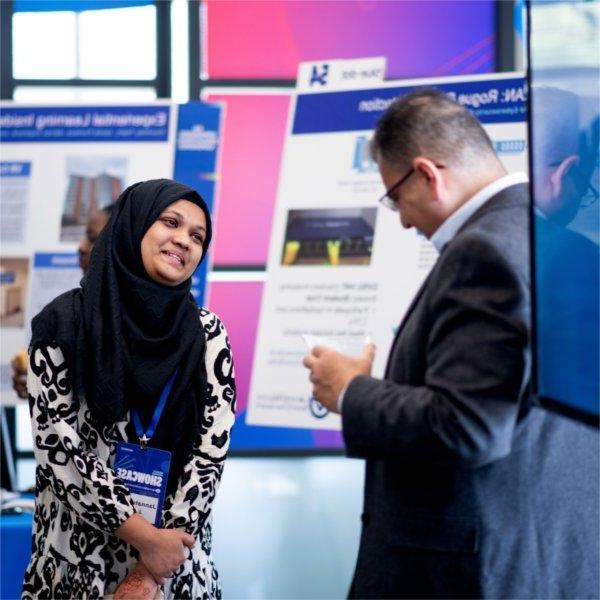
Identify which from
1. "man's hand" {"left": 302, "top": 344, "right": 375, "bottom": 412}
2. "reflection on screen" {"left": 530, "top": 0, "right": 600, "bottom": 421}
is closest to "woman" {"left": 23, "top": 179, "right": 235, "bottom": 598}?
"man's hand" {"left": 302, "top": 344, "right": 375, "bottom": 412}

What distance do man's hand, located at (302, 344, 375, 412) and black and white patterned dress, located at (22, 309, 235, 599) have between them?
51 cm

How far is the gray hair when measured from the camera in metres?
1.75

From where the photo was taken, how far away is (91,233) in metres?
4.58

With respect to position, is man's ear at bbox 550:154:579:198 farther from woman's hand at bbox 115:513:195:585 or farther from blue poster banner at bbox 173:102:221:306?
blue poster banner at bbox 173:102:221:306

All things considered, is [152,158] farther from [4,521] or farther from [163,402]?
[163,402]

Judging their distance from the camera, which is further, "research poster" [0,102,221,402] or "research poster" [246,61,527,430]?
"research poster" [0,102,221,402]

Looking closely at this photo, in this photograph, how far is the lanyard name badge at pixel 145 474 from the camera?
2.11 meters

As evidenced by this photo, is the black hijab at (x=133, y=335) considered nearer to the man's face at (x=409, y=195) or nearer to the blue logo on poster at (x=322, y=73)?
the man's face at (x=409, y=195)

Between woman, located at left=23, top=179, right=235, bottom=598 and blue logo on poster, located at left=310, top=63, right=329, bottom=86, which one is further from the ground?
blue logo on poster, located at left=310, top=63, right=329, bottom=86

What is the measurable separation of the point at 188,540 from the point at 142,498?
14 cm

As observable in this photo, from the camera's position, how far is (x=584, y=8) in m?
1.28

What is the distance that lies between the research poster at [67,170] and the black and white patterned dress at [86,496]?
2787mm

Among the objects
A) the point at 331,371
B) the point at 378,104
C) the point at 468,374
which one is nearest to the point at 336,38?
the point at 378,104

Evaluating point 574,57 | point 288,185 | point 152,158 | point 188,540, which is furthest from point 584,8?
point 152,158
